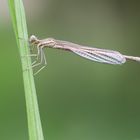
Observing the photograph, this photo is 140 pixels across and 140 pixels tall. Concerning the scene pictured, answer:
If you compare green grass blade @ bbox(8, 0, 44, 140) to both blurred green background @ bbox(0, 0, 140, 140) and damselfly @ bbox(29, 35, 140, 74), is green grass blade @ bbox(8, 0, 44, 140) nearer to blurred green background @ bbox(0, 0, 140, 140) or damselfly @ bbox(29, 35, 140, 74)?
damselfly @ bbox(29, 35, 140, 74)

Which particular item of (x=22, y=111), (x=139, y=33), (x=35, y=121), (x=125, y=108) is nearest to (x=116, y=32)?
(x=139, y=33)

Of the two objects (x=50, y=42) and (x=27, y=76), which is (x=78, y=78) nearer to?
(x=50, y=42)

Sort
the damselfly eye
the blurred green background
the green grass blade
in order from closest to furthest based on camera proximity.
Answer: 1. the green grass blade
2. the damselfly eye
3. the blurred green background

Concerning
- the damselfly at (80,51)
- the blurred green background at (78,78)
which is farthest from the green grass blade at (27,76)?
the blurred green background at (78,78)

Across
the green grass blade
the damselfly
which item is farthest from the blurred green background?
the green grass blade

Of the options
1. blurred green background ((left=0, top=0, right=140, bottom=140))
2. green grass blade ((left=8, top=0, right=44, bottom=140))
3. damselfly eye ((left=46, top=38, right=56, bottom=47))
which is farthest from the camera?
blurred green background ((left=0, top=0, right=140, bottom=140))

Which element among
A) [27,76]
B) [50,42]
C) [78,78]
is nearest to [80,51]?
[50,42]
